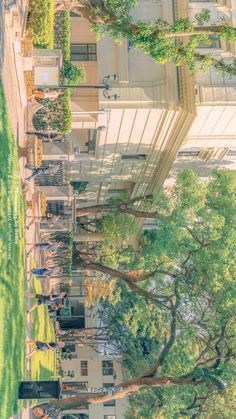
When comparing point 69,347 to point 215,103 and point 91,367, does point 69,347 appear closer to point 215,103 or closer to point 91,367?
point 91,367

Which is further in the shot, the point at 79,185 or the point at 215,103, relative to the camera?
the point at 79,185

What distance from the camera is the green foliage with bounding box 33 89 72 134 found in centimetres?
2427

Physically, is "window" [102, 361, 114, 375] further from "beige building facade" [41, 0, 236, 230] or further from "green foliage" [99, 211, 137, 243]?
"beige building facade" [41, 0, 236, 230]

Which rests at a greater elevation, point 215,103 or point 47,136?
point 215,103

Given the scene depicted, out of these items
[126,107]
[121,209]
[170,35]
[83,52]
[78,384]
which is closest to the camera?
[170,35]

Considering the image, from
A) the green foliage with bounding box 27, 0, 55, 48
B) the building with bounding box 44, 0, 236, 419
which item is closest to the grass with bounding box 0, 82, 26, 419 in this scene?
the green foliage with bounding box 27, 0, 55, 48

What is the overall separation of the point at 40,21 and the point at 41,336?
14.4 meters

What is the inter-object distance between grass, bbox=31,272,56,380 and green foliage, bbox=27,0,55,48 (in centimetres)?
1010

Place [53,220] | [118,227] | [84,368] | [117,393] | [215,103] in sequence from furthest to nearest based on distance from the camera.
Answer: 1. [84,368]
2. [118,227]
3. [53,220]
4. [215,103]
5. [117,393]

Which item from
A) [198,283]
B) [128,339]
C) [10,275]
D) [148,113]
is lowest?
[128,339]

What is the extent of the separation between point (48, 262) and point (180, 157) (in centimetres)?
876

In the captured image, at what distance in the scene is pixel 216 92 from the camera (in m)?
26.1

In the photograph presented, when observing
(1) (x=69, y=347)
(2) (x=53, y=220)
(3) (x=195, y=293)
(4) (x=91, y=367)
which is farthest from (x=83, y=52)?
(4) (x=91, y=367)

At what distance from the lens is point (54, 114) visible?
24.4 meters
